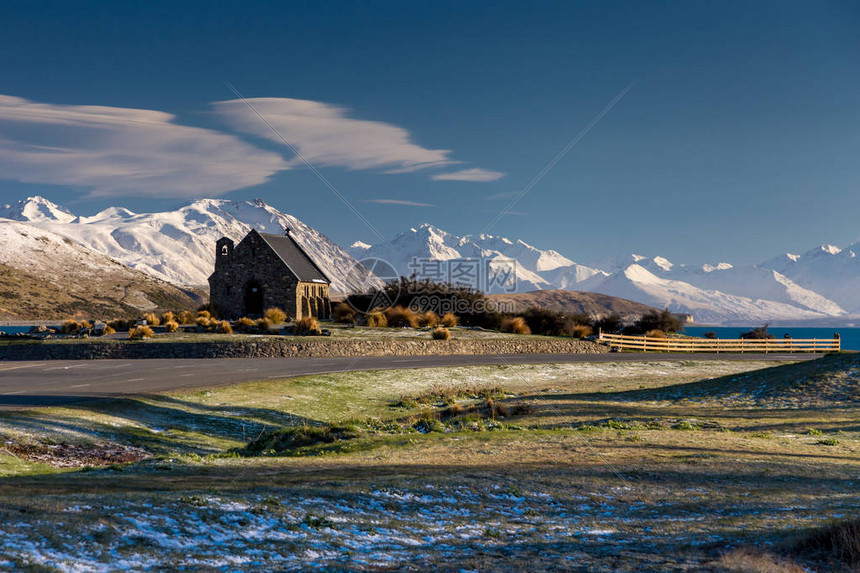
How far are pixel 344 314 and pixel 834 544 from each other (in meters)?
52.2

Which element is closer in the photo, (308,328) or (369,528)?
(369,528)

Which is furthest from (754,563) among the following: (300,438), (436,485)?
(300,438)

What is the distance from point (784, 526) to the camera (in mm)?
8664

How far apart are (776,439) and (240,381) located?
19.4 metres

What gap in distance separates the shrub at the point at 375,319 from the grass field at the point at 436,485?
101ft

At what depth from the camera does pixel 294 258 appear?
61.8 meters

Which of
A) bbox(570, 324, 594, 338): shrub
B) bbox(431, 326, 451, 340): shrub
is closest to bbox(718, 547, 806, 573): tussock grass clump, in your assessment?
bbox(431, 326, 451, 340): shrub

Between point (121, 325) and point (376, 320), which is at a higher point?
point (376, 320)

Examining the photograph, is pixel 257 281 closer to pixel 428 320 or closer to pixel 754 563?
pixel 428 320

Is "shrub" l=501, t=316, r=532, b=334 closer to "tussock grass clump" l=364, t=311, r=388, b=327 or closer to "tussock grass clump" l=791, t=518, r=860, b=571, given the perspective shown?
"tussock grass clump" l=364, t=311, r=388, b=327

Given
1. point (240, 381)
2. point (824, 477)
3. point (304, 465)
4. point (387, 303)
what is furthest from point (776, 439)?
point (387, 303)

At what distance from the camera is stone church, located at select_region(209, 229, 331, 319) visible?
57.8m

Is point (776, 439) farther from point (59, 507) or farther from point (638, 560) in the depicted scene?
point (59, 507)

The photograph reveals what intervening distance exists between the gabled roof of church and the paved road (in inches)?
817
